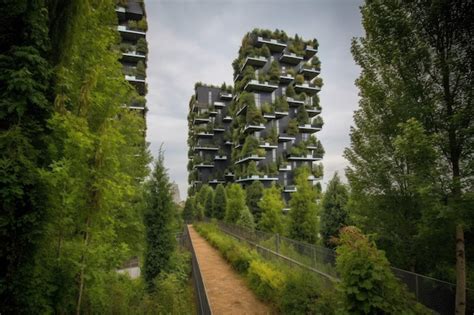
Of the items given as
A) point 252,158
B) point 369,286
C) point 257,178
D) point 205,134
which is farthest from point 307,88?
point 369,286

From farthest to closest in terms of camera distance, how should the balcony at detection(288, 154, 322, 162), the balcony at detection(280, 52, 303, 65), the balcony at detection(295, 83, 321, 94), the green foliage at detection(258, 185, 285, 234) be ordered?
the balcony at detection(295, 83, 321, 94) < the balcony at detection(280, 52, 303, 65) < the balcony at detection(288, 154, 322, 162) < the green foliage at detection(258, 185, 285, 234)

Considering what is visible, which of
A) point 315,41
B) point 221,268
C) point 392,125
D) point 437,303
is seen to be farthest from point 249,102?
point 437,303

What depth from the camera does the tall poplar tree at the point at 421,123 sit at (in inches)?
174

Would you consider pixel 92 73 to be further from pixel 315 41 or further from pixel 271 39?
pixel 315 41

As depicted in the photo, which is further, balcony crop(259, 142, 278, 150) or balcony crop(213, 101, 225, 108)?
balcony crop(213, 101, 225, 108)

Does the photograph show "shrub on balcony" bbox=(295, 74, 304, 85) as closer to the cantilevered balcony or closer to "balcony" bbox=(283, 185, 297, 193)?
the cantilevered balcony

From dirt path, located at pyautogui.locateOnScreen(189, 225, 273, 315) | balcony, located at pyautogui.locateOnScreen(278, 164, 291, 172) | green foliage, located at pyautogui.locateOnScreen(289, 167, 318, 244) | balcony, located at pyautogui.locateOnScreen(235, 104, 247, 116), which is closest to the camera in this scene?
dirt path, located at pyautogui.locateOnScreen(189, 225, 273, 315)

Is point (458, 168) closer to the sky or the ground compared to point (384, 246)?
closer to the sky

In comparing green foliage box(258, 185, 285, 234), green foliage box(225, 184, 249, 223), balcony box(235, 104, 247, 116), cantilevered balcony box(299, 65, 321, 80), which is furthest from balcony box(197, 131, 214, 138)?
green foliage box(258, 185, 285, 234)

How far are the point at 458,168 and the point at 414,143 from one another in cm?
127

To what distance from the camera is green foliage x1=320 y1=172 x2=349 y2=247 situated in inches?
456

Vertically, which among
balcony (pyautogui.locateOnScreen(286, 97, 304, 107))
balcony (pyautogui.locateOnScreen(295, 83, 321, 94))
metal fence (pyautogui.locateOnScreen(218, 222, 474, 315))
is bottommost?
metal fence (pyautogui.locateOnScreen(218, 222, 474, 315))

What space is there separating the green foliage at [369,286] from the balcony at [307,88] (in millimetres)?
38739

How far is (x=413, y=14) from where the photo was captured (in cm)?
520
